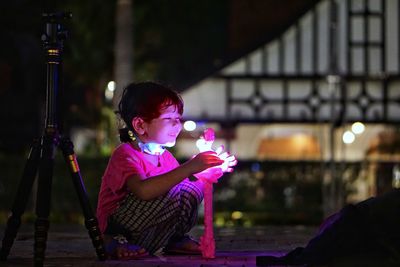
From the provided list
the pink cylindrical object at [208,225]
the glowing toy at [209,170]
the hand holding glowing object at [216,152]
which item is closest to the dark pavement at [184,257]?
the pink cylindrical object at [208,225]

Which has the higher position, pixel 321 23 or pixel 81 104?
pixel 321 23

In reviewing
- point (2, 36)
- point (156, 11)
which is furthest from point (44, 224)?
point (2, 36)

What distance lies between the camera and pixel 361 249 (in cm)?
529

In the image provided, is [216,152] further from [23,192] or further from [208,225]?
[23,192]

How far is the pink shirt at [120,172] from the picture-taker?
5828 millimetres

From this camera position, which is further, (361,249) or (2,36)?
(2,36)

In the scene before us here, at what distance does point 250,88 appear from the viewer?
26.3 m

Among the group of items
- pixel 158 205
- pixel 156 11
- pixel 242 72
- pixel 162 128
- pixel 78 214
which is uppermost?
pixel 156 11

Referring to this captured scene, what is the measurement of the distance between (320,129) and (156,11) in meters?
6.32

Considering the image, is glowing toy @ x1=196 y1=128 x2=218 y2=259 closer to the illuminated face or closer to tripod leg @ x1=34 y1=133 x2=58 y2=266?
the illuminated face

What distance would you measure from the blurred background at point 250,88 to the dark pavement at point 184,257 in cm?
963

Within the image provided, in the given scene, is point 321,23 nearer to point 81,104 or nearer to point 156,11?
point 156,11

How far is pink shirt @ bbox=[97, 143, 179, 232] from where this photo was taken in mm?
5828

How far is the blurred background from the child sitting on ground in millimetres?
12264
